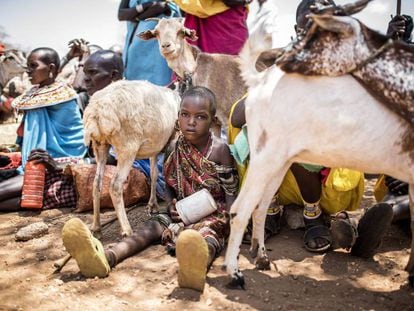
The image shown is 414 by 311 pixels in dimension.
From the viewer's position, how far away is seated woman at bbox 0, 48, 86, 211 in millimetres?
4578

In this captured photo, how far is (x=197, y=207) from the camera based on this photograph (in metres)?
3.14

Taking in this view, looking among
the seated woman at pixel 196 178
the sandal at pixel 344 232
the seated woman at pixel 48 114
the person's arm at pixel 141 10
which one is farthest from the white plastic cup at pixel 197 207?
the person's arm at pixel 141 10

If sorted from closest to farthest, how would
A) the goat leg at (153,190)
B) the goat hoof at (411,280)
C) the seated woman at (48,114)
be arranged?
the goat hoof at (411,280) < the goat leg at (153,190) < the seated woman at (48,114)

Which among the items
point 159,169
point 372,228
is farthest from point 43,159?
point 372,228

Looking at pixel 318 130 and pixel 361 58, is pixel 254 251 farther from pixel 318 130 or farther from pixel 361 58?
pixel 361 58

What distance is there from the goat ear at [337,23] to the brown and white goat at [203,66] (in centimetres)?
264

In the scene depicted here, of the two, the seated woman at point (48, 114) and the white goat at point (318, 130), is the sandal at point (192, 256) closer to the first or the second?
the white goat at point (318, 130)

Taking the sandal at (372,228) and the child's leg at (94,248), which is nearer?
the child's leg at (94,248)

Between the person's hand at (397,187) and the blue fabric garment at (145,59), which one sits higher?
the blue fabric garment at (145,59)

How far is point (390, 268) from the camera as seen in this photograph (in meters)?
2.91

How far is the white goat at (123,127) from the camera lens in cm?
322

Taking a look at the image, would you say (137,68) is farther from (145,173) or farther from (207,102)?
(207,102)

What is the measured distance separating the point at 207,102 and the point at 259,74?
28.2 inches

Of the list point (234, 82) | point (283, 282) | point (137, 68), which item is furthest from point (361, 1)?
point (137, 68)
